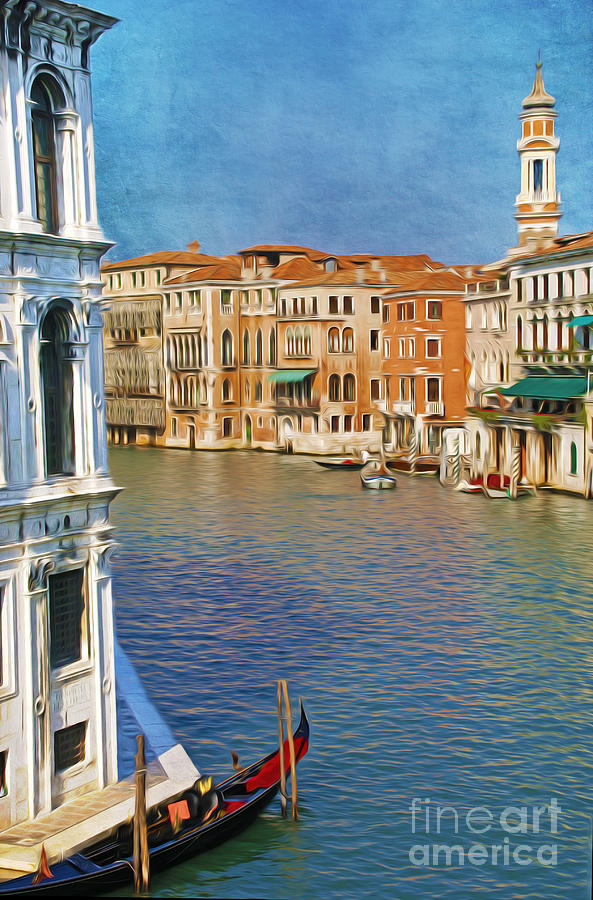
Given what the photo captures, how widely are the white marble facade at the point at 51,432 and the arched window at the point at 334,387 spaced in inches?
1136

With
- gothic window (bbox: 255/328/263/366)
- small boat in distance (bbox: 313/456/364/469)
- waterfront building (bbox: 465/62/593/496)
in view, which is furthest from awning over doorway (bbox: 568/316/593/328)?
gothic window (bbox: 255/328/263/366)

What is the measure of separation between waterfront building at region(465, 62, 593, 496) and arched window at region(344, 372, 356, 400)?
15.7ft

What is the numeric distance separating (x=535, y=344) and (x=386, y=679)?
17.8m

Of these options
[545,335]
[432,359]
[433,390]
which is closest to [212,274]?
[432,359]

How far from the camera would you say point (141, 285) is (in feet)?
136

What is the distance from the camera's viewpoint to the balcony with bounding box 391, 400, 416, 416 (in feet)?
110

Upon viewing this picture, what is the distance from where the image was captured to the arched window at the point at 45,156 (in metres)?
6.87

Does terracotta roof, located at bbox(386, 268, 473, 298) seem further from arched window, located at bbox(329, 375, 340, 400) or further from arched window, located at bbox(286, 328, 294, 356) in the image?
arched window, located at bbox(286, 328, 294, 356)

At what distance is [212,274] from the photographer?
38656 millimetres

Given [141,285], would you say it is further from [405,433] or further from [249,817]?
[249,817]

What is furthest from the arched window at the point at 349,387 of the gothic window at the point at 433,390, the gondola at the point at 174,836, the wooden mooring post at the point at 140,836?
the wooden mooring post at the point at 140,836

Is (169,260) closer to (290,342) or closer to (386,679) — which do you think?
(290,342)

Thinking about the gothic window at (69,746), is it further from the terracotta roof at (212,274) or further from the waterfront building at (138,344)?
the waterfront building at (138,344)

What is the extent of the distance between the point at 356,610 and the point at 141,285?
2846 centimetres
